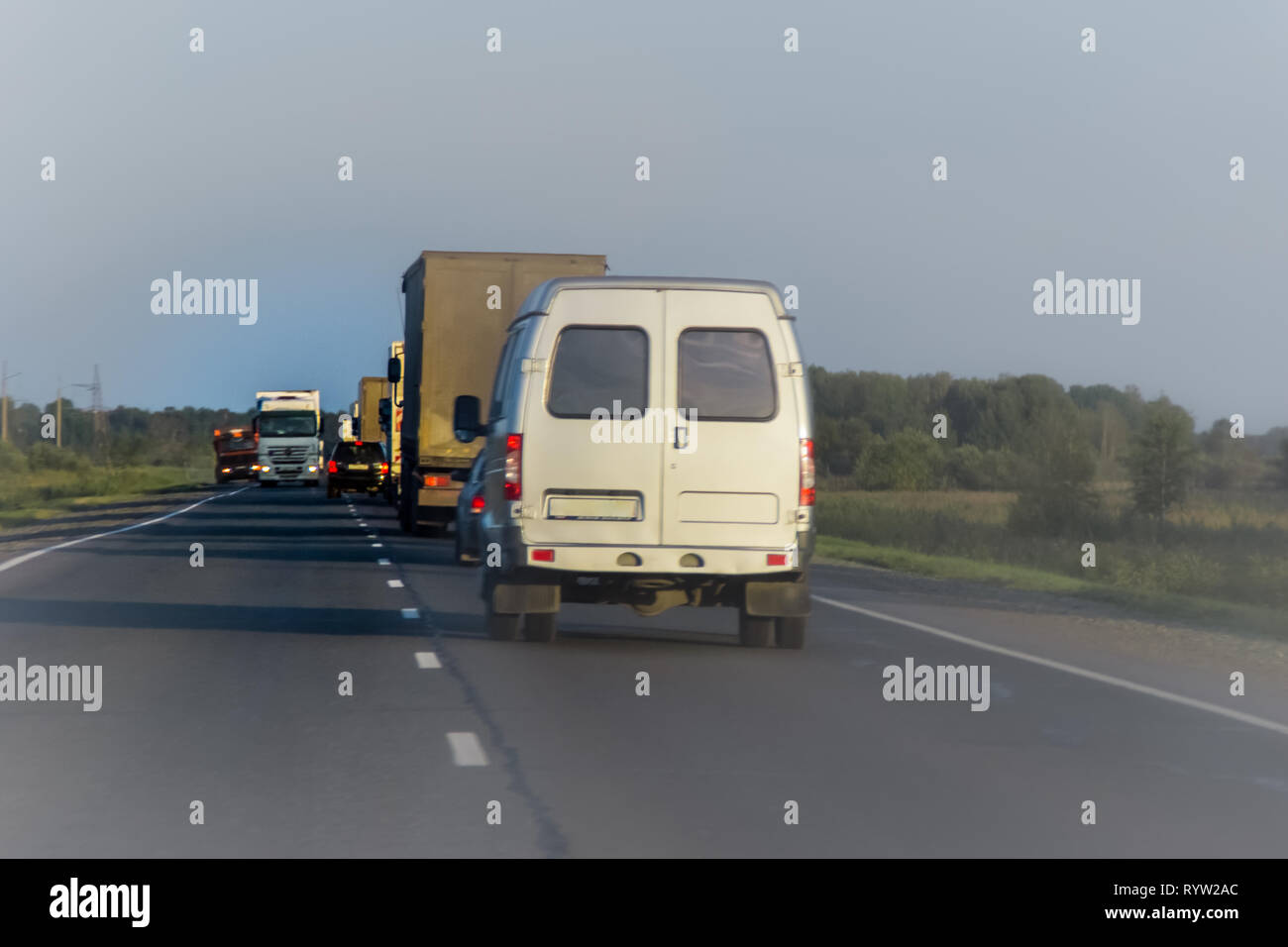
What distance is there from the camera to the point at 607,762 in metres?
8.66

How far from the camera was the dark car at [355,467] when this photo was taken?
5828 centimetres

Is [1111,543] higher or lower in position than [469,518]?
lower

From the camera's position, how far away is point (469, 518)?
71.2ft

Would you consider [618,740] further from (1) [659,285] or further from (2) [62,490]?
(2) [62,490]

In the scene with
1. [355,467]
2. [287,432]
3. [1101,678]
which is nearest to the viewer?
[1101,678]

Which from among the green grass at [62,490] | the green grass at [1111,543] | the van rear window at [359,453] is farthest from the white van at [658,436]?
the van rear window at [359,453]

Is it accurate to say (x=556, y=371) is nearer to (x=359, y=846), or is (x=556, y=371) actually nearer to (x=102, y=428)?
(x=359, y=846)

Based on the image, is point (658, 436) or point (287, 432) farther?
point (287, 432)

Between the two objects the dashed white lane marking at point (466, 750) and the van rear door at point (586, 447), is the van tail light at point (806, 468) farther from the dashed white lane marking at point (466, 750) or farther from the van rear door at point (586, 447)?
the dashed white lane marking at point (466, 750)

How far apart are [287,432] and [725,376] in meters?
57.5

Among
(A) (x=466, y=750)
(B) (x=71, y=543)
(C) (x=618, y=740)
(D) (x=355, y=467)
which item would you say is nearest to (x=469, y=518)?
(B) (x=71, y=543)

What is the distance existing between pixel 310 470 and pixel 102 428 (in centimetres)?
7203

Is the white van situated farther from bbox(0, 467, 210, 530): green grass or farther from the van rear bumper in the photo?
bbox(0, 467, 210, 530): green grass
